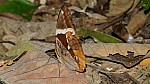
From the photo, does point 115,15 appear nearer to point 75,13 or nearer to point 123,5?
point 123,5

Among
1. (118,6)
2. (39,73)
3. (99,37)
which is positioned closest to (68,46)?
(39,73)

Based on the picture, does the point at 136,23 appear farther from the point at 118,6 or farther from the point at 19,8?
the point at 19,8

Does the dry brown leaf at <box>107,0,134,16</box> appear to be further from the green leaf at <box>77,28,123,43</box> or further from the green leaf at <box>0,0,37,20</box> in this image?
the green leaf at <box>0,0,37,20</box>

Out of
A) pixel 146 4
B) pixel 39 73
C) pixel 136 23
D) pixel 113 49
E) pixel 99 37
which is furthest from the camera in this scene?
pixel 136 23

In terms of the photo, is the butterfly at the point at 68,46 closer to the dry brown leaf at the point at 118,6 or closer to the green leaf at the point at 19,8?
the dry brown leaf at the point at 118,6

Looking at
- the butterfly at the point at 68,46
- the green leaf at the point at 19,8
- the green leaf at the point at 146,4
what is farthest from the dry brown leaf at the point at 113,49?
the green leaf at the point at 19,8

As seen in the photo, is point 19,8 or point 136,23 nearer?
point 136,23
